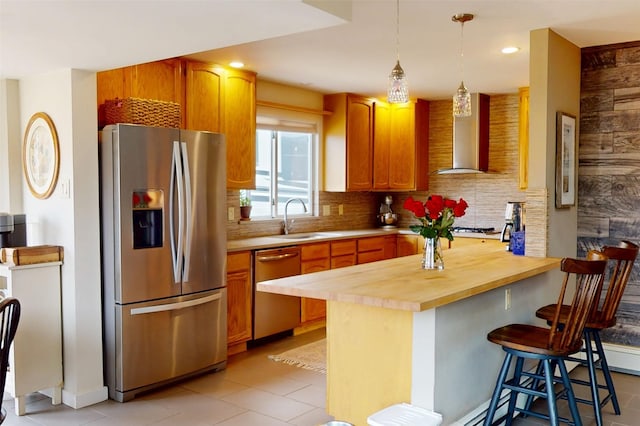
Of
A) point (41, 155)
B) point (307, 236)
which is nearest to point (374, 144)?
point (307, 236)

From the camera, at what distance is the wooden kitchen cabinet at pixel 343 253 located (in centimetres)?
559

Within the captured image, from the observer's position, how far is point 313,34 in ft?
12.5

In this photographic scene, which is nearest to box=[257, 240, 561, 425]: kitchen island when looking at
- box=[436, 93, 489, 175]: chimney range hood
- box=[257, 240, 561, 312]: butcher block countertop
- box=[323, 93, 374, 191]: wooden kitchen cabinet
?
box=[257, 240, 561, 312]: butcher block countertop

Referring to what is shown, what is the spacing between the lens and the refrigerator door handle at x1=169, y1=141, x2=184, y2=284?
3797 mm

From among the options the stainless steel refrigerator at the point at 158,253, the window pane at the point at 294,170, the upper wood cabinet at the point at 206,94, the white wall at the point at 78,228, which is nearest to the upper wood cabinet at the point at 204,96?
the upper wood cabinet at the point at 206,94

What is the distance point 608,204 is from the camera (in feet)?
14.3

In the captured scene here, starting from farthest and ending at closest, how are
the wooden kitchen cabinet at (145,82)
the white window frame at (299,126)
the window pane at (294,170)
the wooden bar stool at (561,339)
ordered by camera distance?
the window pane at (294,170) < the white window frame at (299,126) < the wooden kitchen cabinet at (145,82) < the wooden bar stool at (561,339)

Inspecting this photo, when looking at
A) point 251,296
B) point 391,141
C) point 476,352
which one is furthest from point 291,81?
point 476,352

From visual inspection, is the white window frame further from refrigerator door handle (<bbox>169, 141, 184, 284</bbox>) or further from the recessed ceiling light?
the recessed ceiling light

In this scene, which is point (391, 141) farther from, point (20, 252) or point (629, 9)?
point (20, 252)

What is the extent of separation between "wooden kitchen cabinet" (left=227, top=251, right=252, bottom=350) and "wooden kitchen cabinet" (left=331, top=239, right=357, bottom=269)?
1137mm

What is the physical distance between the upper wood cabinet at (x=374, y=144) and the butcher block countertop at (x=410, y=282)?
262 cm

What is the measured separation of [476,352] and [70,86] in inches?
113

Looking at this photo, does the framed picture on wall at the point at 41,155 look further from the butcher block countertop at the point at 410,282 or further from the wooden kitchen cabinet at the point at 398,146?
the wooden kitchen cabinet at the point at 398,146
